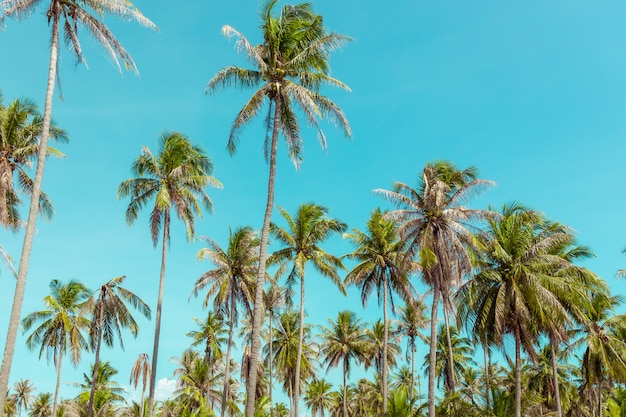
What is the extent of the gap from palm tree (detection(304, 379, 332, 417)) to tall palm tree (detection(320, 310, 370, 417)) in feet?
45.7

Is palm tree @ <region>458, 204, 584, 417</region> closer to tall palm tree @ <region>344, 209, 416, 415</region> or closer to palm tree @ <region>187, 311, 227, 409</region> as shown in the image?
tall palm tree @ <region>344, 209, 416, 415</region>

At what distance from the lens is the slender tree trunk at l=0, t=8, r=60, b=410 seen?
15500 millimetres

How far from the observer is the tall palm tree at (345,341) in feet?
180

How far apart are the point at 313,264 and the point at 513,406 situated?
52.3 feet

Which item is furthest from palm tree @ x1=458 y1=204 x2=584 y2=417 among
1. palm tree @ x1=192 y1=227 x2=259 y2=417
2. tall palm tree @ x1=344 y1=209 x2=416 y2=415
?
palm tree @ x1=192 y1=227 x2=259 y2=417

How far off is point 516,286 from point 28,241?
22522mm

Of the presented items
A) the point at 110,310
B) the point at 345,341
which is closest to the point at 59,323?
the point at 110,310

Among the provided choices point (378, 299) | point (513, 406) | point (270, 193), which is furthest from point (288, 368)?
point (270, 193)

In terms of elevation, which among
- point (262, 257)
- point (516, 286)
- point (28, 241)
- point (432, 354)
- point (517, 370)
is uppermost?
point (516, 286)

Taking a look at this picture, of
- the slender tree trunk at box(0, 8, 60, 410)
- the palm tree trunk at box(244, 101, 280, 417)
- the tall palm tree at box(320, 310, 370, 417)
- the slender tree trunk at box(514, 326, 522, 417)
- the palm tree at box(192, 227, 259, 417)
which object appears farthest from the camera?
the tall palm tree at box(320, 310, 370, 417)

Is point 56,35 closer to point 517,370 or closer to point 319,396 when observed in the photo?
point 517,370

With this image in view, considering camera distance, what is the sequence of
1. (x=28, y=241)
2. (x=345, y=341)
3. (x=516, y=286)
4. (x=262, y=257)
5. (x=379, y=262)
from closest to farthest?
(x=28, y=241) → (x=262, y=257) → (x=516, y=286) → (x=379, y=262) → (x=345, y=341)

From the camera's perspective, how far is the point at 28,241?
17.1 metres

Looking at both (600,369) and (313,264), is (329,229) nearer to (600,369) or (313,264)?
(313,264)
